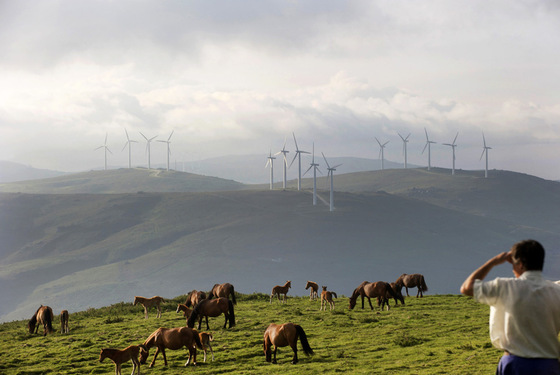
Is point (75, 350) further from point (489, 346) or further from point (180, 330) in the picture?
point (489, 346)

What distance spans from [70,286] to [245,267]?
2326 inches

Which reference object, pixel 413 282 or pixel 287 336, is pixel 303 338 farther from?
pixel 413 282

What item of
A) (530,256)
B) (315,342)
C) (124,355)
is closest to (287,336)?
(315,342)

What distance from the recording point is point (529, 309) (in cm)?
746

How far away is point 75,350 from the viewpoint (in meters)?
25.8

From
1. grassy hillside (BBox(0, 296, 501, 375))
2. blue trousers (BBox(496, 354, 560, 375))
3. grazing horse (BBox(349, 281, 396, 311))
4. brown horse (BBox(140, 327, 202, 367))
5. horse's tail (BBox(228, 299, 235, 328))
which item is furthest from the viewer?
grazing horse (BBox(349, 281, 396, 311))

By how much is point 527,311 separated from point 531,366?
0.73m

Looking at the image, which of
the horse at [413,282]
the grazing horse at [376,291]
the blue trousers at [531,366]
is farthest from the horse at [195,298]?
the blue trousers at [531,366]

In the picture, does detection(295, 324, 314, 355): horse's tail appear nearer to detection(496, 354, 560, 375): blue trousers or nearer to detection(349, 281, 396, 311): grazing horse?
detection(496, 354, 560, 375): blue trousers

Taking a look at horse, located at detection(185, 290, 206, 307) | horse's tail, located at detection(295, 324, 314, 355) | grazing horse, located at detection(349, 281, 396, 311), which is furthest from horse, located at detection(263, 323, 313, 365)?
horse, located at detection(185, 290, 206, 307)

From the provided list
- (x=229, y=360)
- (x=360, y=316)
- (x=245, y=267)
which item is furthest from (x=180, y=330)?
(x=245, y=267)

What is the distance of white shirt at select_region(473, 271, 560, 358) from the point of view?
24.5 ft

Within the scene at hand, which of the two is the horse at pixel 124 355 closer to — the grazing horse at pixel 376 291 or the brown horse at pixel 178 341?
the brown horse at pixel 178 341

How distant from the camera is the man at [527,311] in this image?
7.46 m
